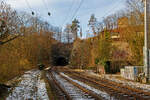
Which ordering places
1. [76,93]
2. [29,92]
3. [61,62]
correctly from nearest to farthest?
[76,93], [29,92], [61,62]

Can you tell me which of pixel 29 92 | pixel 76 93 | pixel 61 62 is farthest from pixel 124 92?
pixel 61 62

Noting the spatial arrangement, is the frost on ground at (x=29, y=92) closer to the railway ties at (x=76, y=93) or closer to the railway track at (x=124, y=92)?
the railway ties at (x=76, y=93)

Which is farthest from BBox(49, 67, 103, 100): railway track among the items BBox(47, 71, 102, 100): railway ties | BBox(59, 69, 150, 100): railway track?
BBox(59, 69, 150, 100): railway track

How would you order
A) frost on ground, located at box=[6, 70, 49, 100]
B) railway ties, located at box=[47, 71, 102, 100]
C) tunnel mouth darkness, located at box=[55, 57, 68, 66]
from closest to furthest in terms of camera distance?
railway ties, located at box=[47, 71, 102, 100] < frost on ground, located at box=[6, 70, 49, 100] < tunnel mouth darkness, located at box=[55, 57, 68, 66]

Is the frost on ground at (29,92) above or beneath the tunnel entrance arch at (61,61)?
beneath

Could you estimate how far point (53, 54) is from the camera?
244 ft

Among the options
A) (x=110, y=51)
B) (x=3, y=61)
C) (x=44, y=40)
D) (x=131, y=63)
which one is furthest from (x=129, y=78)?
(x=44, y=40)

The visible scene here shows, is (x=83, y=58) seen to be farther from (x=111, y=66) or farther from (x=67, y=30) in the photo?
(x=67, y=30)

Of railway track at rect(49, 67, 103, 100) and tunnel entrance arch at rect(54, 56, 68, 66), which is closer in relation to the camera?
railway track at rect(49, 67, 103, 100)

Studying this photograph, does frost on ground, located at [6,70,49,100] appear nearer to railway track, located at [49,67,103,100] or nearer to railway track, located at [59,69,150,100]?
railway track, located at [49,67,103,100]

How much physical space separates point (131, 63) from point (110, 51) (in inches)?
291

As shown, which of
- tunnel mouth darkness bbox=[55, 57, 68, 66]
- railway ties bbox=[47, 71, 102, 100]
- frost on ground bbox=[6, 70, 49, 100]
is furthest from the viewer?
tunnel mouth darkness bbox=[55, 57, 68, 66]

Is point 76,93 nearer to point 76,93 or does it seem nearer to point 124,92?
point 76,93

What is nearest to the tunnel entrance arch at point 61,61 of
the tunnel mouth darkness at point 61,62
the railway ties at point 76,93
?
the tunnel mouth darkness at point 61,62
